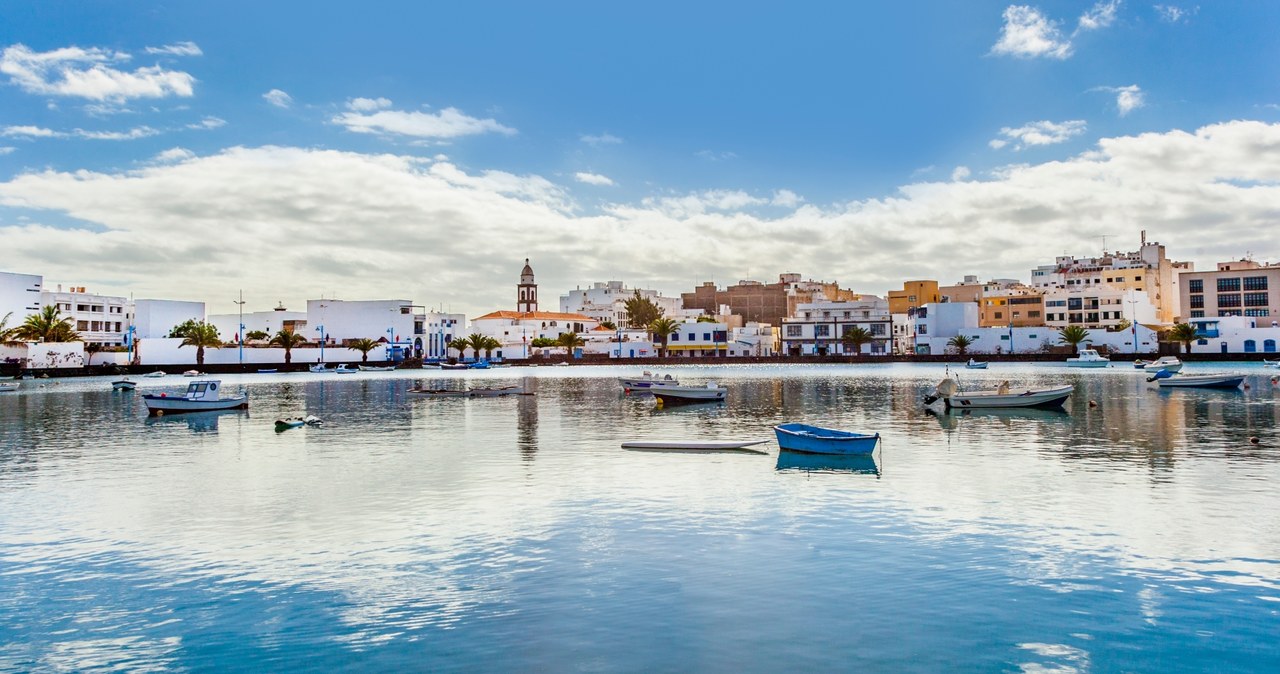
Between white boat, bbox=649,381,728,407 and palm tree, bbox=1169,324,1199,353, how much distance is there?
86.8 meters

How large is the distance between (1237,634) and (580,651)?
9090 mm

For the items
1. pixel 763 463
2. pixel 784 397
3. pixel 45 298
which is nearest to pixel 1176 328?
pixel 784 397

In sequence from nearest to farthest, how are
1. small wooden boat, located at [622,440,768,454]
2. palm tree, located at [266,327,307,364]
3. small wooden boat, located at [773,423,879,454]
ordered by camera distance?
small wooden boat, located at [773,423,879,454] < small wooden boat, located at [622,440,768,454] < palm tree, located at [266,327,307,364]

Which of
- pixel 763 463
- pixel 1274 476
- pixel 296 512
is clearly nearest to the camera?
pixel 296 512

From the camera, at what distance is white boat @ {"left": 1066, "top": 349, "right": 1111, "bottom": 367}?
11290cm

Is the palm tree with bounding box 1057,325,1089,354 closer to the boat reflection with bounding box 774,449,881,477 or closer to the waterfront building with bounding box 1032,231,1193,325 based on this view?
the waterfront building with bounding box 1032,231,1193,325

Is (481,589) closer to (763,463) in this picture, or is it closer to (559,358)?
(763,463)

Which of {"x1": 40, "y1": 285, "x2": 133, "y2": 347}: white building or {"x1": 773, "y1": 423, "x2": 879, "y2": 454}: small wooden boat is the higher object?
{"x1": 40, "y1": 285, "x2": 133, "y2": 347}: white building

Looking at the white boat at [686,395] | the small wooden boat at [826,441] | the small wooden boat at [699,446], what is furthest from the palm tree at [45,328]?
the small wooden boat at [826,441]

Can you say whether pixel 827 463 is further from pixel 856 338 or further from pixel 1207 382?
pixel 856 338

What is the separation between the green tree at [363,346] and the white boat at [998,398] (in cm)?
10896

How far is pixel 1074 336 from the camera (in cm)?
12306

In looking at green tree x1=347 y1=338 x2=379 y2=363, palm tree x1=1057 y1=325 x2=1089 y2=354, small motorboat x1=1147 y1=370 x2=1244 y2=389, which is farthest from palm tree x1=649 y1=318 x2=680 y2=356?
small motorboat x1=1147 y1=370 x2=1244 y2=389

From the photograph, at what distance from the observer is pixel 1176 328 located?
116 metres
